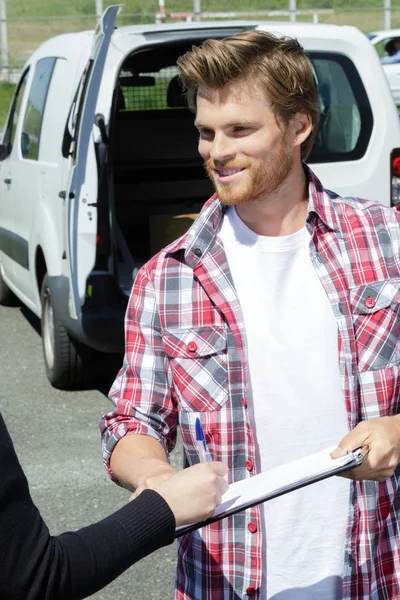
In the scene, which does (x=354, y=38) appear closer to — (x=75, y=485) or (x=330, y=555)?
(x=75, y=485)

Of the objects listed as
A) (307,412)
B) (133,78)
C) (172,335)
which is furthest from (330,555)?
(133,78)

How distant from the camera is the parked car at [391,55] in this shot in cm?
1984

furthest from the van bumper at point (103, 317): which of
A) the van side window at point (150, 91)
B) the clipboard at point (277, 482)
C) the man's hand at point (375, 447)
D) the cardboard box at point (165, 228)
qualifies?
the clipboard at point (277, 482)

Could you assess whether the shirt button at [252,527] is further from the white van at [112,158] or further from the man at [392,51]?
the man at [392,51]

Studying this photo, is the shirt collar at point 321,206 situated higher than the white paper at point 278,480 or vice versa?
the shirt collar at point 321,206

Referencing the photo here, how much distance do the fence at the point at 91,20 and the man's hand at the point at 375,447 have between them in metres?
21.8

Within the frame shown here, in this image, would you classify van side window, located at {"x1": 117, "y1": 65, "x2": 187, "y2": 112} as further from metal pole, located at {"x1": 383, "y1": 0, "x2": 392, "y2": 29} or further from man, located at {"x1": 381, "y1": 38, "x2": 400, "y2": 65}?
metal pole, located at {"x1": 383, "y1": 0, "x2": 392, "y2": 29}

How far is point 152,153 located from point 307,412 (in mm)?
5180

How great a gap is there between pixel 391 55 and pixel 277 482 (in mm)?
20166

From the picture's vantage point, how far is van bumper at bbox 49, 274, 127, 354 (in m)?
5.63

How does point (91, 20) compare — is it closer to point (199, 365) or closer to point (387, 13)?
point (387, 13)

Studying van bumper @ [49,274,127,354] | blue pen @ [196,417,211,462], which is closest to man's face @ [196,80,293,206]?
blue pen @ [196,417,211,462]

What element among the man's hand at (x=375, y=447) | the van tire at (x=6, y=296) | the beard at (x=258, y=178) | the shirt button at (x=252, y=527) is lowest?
the van tire at (x=6, y=296)

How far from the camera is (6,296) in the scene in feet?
29.5
